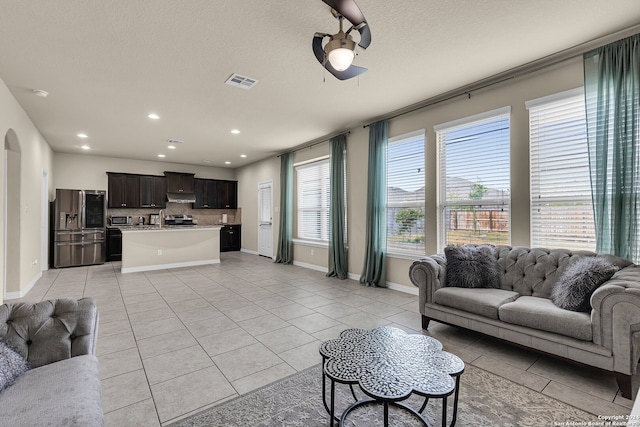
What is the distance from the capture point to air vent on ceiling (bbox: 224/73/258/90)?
3.55 metres

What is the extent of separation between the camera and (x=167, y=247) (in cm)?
686

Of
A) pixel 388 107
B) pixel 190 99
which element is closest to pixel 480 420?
pixel 388 107

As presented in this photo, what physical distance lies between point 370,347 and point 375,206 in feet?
11.3

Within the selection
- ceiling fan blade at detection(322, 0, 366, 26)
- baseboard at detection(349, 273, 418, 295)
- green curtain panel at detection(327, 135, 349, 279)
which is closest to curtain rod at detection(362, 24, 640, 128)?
green curtain panel at detection(327, 135, 349, 279)

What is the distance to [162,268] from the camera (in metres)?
6.75

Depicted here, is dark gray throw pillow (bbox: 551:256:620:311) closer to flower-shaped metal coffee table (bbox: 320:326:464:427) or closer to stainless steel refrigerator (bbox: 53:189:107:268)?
flower-shaped metal coffee table (bbox: 320:326:464:427)

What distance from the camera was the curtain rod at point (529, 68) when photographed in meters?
2.79

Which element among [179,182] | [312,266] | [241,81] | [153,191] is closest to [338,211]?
[312,266]

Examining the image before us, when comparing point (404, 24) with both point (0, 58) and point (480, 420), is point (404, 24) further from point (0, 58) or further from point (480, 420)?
point (0, 58)

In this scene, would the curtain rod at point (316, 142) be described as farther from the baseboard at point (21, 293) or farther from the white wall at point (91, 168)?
the baseboard at point (21, 293)

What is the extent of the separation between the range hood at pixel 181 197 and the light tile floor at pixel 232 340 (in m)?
3.78

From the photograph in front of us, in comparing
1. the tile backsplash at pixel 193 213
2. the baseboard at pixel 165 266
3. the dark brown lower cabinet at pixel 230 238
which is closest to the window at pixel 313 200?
the baseboard at pixel 165 266

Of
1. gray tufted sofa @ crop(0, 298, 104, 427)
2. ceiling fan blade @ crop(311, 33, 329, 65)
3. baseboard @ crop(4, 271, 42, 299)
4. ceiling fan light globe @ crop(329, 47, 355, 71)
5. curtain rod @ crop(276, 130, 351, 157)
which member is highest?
curtain rod @ crop(276, 130, 351, 157)

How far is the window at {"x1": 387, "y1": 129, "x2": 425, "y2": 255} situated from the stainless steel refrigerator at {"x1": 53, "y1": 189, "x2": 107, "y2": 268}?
7.05m
